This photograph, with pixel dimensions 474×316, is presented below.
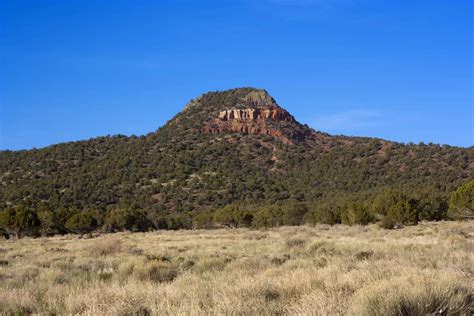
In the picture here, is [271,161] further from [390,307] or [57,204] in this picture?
[390,307]

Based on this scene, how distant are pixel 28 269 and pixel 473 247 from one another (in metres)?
13.8

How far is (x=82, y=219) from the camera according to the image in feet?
176

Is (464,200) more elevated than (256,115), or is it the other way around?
(256,115)

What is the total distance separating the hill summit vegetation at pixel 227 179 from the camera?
5444 centimetres

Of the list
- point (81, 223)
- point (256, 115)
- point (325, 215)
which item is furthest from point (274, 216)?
point (256, 115)

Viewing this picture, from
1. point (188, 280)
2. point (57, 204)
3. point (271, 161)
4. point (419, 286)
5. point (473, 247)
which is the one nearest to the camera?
point (419, 286)

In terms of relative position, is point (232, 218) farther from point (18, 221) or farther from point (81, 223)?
point (18, 221)

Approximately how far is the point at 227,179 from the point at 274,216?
28.5 meters

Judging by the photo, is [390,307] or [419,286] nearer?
[390,307]

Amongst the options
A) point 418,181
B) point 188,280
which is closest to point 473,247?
point 188,280

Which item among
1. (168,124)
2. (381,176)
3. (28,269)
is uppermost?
(168,124)

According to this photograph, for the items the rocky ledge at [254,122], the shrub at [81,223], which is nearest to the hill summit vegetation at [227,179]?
the shrub at [81,223]

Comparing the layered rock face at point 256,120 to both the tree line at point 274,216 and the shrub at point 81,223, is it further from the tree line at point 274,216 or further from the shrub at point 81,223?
the shrub at point 81,223

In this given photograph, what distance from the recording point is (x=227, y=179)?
3501 inches
